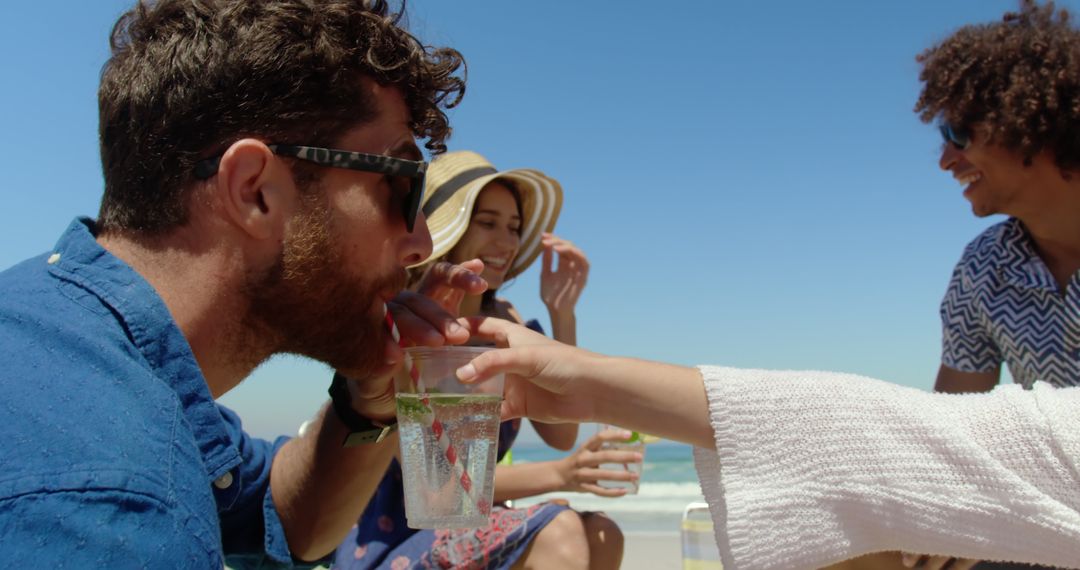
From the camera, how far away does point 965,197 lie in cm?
409

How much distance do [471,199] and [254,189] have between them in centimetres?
264

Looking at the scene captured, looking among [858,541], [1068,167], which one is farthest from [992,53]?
[858,541]

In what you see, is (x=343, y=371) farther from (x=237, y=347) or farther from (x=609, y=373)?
(x=609, y=373)

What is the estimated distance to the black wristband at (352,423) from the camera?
2686 mm

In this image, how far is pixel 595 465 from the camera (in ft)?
12.9

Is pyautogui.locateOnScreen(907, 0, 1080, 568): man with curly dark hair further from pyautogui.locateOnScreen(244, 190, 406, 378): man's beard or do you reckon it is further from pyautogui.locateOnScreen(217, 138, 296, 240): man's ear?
pyautogui.locateOnScreen(217, 138, 296, 240): man's ear

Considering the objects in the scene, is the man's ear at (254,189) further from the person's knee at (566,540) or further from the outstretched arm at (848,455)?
the person's knee at (566,540)

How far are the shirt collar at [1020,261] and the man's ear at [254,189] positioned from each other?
124 inches

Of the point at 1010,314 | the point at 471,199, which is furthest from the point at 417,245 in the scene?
the point at 1010,314

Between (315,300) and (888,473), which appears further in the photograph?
(315,300)

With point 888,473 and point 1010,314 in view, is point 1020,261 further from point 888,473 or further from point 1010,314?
point 888,473

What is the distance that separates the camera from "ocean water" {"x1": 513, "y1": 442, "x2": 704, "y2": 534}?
13.8 m

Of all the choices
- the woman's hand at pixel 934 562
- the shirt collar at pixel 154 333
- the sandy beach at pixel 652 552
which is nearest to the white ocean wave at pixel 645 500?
the sandy beach at pixel 652 552

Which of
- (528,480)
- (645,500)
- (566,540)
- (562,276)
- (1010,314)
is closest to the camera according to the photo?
(566,540)
